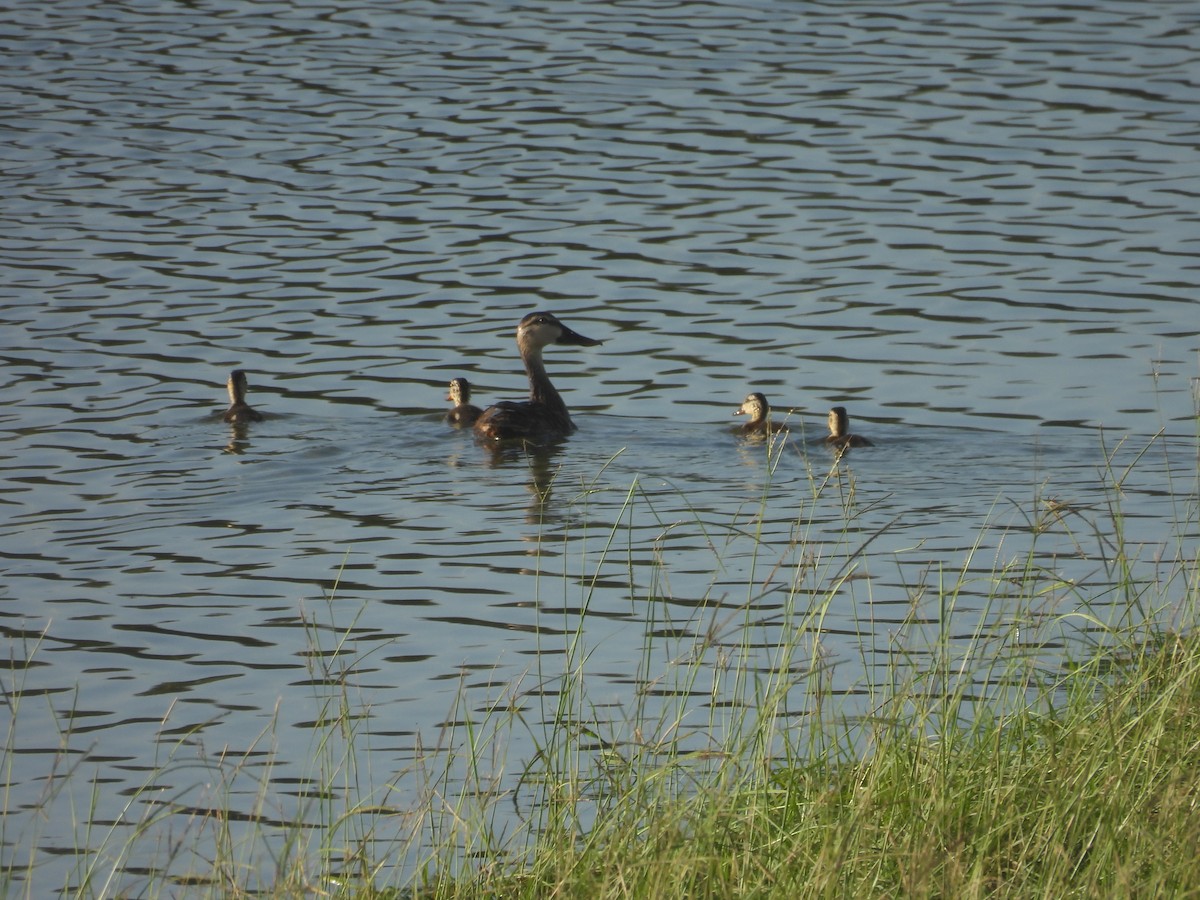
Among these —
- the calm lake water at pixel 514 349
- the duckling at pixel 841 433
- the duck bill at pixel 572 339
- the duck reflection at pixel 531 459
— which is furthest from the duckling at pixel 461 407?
the duckling at pixel 841 433

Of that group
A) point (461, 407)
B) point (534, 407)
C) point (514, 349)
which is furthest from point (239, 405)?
point (514, 349)

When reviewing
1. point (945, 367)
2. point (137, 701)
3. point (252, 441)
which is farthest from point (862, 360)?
point (137, 701)

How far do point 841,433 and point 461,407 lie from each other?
2539 millimetres

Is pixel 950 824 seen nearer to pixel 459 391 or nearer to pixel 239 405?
pixel 459 391

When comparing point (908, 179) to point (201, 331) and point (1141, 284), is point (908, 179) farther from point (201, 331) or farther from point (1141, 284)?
point (201, 331)

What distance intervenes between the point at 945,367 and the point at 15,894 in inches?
337

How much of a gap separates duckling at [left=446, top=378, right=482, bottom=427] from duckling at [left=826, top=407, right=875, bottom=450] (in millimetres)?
2363

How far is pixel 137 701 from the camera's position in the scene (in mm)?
7473

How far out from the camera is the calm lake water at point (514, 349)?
297 inches

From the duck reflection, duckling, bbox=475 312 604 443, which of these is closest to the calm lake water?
the duck reflection

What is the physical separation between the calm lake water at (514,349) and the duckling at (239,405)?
17 centimetres

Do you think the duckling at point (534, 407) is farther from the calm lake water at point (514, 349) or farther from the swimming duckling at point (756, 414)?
the swimming duckling at point (756, 414)

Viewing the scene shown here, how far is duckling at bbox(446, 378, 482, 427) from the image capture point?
12078mm

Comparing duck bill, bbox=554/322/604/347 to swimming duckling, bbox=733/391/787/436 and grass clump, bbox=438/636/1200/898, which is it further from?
grass clump, bbox=438/636/1200/898
